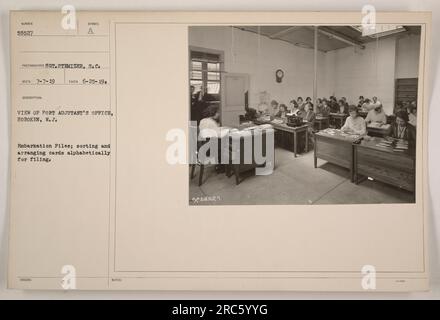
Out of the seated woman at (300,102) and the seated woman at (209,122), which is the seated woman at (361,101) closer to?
the seated woman at (300,102)

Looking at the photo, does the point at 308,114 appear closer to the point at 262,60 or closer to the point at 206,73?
the point at 262,60

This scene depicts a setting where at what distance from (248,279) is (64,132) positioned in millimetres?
809

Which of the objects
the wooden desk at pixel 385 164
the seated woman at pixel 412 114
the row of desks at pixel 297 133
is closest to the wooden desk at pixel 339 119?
the row of desks at pixel 297 133

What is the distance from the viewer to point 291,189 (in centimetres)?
110

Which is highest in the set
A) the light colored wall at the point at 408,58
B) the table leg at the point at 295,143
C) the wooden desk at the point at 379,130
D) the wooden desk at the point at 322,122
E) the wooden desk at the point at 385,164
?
the light colored wall at the point at 408,58

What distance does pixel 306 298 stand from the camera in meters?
1.13

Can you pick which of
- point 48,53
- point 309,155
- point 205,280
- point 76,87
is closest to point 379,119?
point 309,155

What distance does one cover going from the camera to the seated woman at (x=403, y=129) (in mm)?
1080

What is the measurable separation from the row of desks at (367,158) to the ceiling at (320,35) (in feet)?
0.98

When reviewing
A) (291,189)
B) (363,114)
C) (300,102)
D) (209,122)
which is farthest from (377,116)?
(209,122)

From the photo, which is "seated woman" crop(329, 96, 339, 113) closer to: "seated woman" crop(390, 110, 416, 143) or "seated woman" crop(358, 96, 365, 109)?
"seated woman" crop(358, 96, 365, 109)

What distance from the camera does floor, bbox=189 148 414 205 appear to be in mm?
1094

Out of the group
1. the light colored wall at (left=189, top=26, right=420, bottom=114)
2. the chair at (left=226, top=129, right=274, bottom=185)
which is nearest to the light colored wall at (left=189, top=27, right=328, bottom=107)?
the light colored wall at (left=189, top=26, right=420, bottom=114)

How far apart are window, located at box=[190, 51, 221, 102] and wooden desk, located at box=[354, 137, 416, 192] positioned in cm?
54
